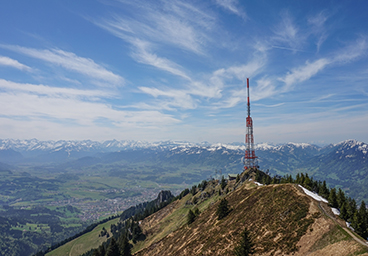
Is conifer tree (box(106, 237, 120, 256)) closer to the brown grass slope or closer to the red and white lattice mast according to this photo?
the brown grass slope

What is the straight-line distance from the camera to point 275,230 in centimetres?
5278

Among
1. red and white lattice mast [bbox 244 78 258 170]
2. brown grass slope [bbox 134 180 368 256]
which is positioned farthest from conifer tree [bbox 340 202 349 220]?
red and white lattice mast [bbox 244 78 258 170]

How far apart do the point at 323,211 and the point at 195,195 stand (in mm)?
117921

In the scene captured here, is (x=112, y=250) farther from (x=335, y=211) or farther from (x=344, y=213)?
(x=344, y=213)

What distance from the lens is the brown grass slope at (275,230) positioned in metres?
43.1

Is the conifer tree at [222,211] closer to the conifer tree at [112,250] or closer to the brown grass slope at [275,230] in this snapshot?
the brown grass slope at [275,230]

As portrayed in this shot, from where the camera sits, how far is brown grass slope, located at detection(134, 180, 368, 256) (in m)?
43.1

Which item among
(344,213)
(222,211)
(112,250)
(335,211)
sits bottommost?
(112,250)

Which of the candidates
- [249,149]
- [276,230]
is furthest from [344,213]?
[249,149]

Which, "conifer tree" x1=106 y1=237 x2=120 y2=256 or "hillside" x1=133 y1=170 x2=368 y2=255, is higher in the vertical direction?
"hillside" x1=133 y1=170 x2=368 y2=255

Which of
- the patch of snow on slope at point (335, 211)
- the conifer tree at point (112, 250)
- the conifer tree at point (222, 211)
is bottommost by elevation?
the conifer tree at point (112, 250)

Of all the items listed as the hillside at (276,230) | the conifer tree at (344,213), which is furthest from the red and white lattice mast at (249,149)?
the conifer tree at (344,213)

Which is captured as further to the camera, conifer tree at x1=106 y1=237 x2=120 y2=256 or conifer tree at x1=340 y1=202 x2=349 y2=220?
conifer tree at x1=106 y1=237 x2=120 y2=256

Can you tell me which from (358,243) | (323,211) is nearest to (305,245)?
(358,243)
